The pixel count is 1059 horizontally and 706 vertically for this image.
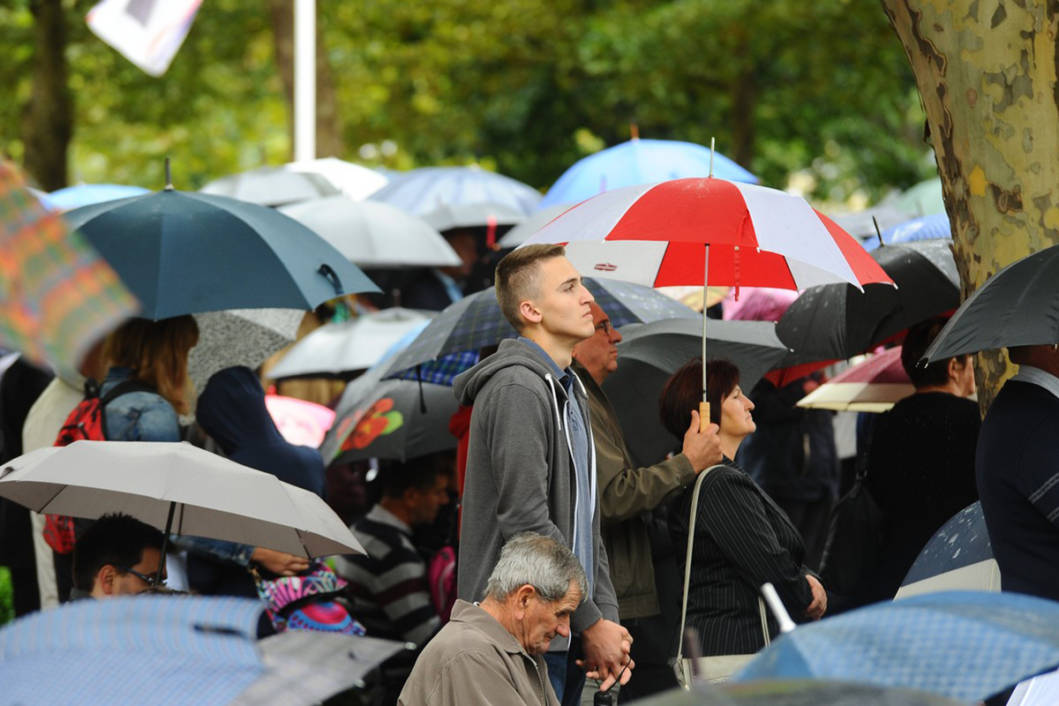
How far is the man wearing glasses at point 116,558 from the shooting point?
17.4 feet

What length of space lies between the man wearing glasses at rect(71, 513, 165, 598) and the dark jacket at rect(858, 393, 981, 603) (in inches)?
114

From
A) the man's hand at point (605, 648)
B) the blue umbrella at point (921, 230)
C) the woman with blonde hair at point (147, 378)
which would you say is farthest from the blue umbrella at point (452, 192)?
the man's hand at point (605, 648)

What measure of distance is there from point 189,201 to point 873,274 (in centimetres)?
246

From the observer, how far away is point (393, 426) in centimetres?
746

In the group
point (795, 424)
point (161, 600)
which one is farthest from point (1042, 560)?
point (795, 424)

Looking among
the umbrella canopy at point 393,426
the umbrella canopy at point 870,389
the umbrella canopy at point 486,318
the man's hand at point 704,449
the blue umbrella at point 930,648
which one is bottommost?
the umbrella canopy at point 393,426

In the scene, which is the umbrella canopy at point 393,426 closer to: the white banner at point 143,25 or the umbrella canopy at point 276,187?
the umbrella canopy at point 276,187

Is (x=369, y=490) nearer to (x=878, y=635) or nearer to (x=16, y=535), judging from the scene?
(x=16, y=535)

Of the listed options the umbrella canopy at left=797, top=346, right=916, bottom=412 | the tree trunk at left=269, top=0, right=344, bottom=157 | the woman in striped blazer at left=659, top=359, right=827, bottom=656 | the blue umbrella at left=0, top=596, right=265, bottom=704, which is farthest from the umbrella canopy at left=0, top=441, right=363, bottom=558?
the tree trunk at left=269, top=0, right=344, bottom=157

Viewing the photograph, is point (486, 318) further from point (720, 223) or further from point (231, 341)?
point (720, 223)

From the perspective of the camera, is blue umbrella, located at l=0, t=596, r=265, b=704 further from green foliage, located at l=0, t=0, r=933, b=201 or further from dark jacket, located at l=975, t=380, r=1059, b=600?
green foliage, located at l=0, t=0, r=933, b=201

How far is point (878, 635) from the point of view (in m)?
2.25

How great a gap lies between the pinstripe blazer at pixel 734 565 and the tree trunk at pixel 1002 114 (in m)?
1.23

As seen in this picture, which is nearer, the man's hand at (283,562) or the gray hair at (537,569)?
the gray hair at (537,569)
